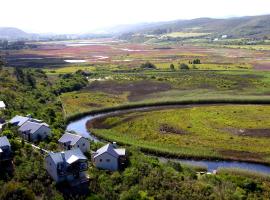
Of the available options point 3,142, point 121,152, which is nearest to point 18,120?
point 3,142

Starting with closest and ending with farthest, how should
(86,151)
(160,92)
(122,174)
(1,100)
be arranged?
1. (122,174)
2. (86,151)
3. (1,100)
4. (160,92)

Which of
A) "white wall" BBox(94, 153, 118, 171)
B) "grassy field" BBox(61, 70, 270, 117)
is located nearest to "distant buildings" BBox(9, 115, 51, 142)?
"white wall" BBox(94, 153, 118, 171)

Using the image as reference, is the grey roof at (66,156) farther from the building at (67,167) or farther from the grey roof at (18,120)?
the grey roof at (18,120)

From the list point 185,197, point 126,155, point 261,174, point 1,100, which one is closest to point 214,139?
point 261,174

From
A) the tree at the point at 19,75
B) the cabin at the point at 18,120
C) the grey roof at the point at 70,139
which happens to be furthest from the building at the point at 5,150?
the tree at the point at 19,75

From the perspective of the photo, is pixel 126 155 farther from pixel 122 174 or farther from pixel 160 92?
pixel 160 92

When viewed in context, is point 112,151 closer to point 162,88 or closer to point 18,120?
point 18,120
